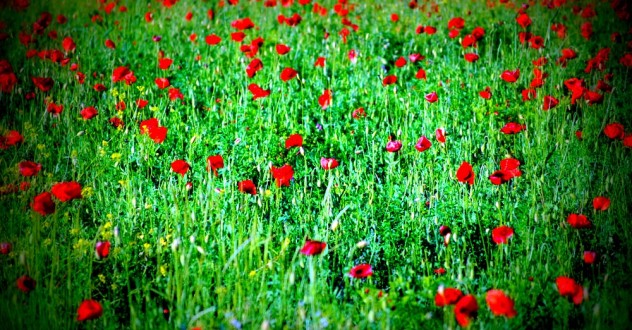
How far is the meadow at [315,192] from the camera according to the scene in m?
1.95

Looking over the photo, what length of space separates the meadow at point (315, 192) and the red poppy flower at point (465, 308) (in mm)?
44

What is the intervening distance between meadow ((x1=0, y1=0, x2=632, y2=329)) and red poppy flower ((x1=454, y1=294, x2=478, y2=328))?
0.14 feet

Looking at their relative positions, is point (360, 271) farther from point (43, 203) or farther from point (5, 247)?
point (5, 247)

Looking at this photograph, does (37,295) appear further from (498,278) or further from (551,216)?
(551,216)

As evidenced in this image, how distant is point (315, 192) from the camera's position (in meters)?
2.75

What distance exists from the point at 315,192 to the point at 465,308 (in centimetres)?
123

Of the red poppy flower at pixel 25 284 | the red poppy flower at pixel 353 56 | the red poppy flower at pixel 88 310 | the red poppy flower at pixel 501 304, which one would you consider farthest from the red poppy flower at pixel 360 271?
the red poppy flower at pixel 353 56

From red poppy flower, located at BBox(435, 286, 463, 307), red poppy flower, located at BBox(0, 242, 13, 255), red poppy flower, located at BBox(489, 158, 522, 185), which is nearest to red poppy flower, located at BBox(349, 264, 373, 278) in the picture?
red poppy flower, located at BBox(435, 286, 463, 307)

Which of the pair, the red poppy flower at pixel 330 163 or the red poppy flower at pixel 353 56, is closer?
the red poppy flower at pixel 330 163

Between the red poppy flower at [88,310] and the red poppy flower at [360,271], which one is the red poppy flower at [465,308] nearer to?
the red poppy flower at [360,271]

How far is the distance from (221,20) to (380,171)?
3.52 meters

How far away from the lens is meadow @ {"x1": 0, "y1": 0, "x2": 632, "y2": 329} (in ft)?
6.38

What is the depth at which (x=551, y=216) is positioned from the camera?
2410 millimetres

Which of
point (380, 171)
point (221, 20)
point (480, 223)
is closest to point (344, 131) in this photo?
point (380, 171)
